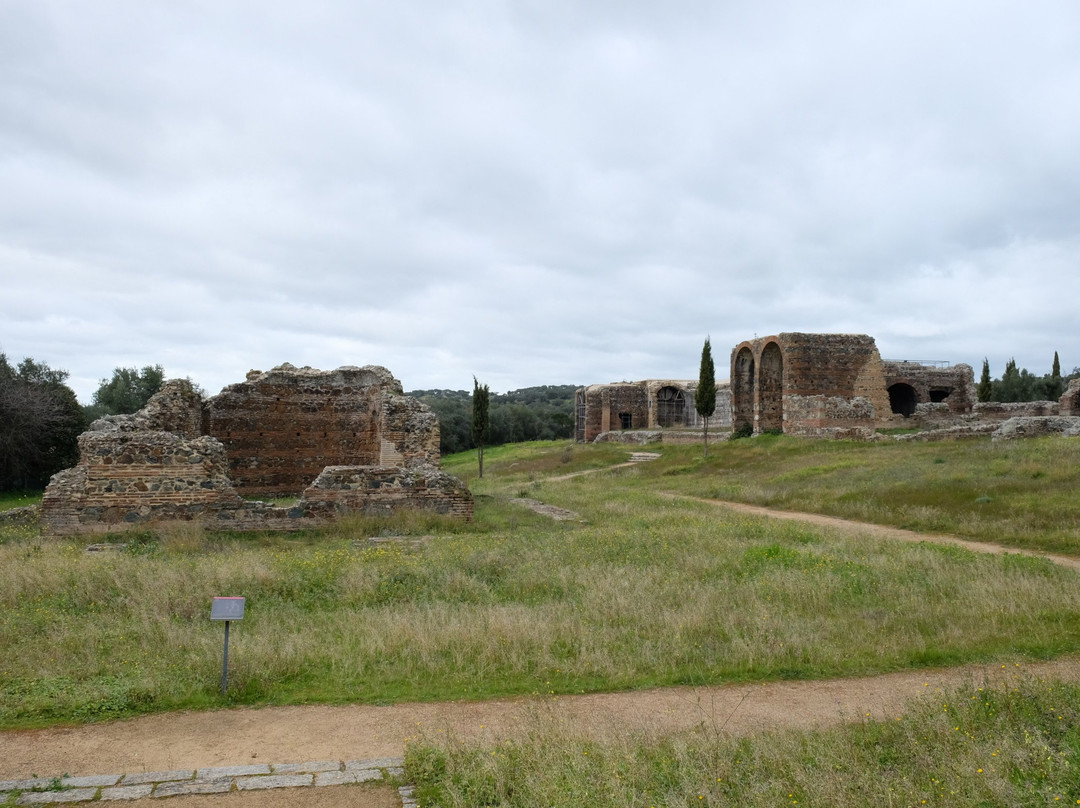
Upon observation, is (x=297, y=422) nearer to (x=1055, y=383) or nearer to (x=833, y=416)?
(x=833, y=416)

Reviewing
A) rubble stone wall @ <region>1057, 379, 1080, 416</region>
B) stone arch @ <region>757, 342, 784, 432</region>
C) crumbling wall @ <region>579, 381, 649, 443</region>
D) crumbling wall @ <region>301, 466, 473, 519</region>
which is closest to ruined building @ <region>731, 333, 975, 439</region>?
stone arch @ <region>757, 342, 784, 432</region>

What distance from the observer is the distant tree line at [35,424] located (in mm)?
26875

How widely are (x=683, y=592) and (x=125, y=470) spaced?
32.5 ft

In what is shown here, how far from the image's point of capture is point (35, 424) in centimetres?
2730

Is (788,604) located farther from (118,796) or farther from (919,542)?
(118,796)

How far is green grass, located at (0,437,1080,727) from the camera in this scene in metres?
6.04

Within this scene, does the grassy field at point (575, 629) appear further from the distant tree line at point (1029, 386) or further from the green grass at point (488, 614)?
the distant tree line at point (1029, 386)

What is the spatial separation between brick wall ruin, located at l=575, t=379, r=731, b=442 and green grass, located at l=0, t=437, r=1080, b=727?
35340 mm

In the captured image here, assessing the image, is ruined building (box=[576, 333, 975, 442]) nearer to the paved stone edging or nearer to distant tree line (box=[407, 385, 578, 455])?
distant tree line (box=[407, 385, 578, 455])

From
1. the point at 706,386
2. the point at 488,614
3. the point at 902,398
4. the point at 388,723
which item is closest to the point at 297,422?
the point at 488,614

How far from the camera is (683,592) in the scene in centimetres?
845

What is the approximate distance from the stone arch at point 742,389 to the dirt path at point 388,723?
28.0 meters

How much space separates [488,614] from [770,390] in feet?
89.1

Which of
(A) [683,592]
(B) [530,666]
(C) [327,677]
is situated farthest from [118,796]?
(A) [683,592]
